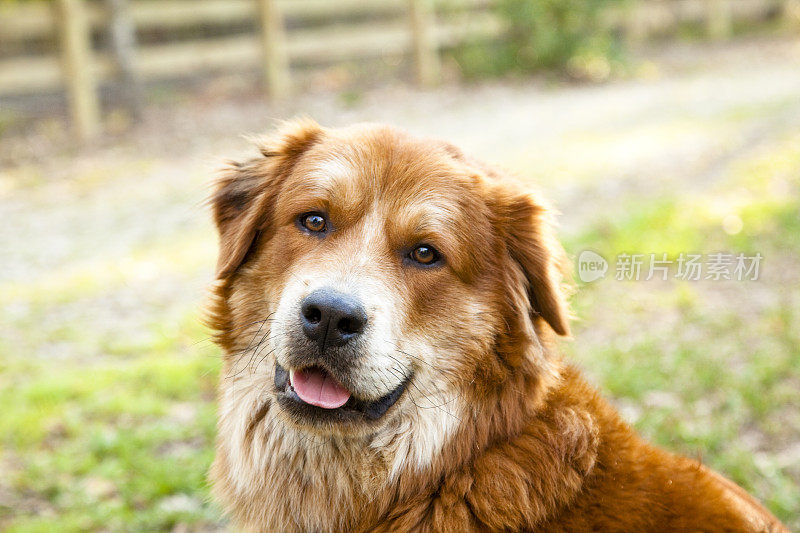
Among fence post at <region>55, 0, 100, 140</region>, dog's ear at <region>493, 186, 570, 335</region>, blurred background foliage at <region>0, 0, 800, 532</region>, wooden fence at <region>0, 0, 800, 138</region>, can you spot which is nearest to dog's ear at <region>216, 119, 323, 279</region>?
blurred background foliage at <region>0, 0, 800, 532</region>

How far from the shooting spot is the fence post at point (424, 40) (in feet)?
54.9

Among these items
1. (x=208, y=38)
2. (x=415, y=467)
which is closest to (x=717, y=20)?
(x=208, y=38)

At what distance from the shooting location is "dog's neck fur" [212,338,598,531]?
108 inches

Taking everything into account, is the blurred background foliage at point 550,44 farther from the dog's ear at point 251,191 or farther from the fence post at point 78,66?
the dog's ear at point 251,191

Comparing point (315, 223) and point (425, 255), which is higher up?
point (315, 223)

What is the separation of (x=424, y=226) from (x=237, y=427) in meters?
1.16

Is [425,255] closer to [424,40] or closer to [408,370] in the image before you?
[408,370]

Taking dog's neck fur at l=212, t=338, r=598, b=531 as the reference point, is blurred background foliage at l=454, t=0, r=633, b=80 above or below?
above

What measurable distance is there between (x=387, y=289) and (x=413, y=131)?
4.73 metres

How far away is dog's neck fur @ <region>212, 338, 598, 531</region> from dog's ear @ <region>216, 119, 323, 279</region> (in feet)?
1.83

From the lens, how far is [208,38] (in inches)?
722

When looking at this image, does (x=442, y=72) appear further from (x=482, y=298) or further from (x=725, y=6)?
(x=482, y=298)

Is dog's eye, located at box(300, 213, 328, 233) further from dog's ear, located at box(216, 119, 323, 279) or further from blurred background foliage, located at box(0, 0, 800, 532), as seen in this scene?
blurred background foliage, located at box(0, 0, 800, 532)
